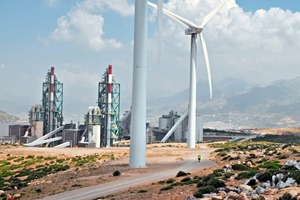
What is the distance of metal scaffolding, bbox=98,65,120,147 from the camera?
121 metres

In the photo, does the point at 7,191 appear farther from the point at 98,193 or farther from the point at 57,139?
the point at 57,139

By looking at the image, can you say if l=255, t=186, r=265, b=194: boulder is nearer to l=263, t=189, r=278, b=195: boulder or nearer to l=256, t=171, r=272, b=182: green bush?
l=263, t=189, r=278, b=195: boulder

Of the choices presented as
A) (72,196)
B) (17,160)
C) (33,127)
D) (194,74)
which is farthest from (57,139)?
(72,196)

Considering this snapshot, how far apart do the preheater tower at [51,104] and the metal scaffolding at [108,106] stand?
18490mm

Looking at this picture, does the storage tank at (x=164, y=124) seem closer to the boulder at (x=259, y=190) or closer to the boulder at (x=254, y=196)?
the boulder at (x=259, y=190)

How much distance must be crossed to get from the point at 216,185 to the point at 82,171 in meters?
28.5

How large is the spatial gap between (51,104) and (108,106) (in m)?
22.9

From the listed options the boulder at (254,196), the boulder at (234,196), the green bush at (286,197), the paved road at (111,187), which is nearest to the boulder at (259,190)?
the boulder at (254,196)

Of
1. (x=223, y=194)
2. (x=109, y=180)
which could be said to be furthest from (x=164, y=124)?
(x=223, y=194)

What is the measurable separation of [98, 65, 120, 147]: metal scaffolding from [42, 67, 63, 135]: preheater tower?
1849cm

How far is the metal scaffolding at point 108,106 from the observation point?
398 feet

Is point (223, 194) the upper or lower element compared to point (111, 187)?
upper

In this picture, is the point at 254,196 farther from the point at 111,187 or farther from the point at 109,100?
the point at 109,100

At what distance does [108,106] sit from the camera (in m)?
121
